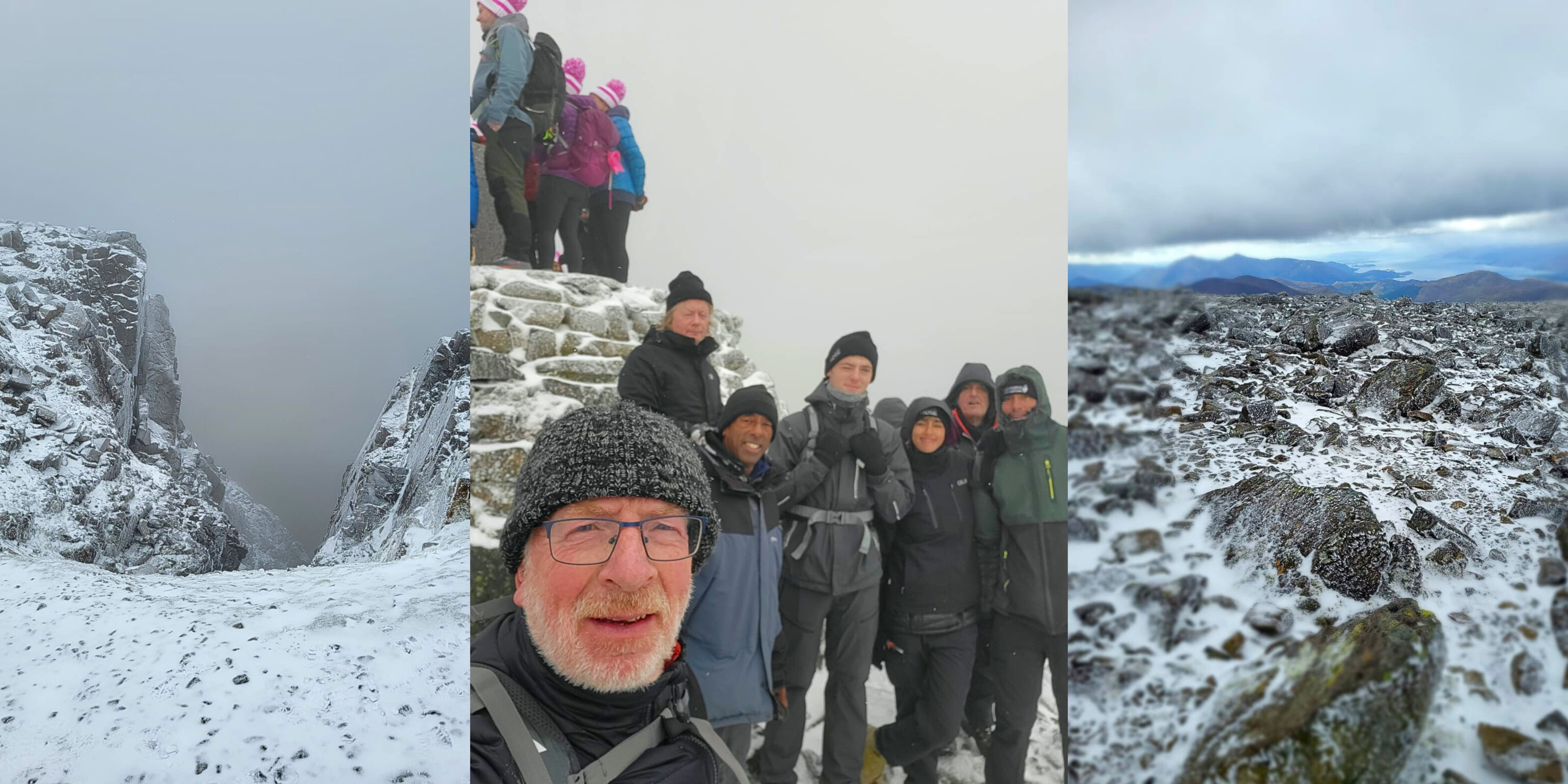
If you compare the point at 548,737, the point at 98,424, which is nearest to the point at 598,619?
the point at 548,737

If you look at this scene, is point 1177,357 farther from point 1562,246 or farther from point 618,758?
point 618,758

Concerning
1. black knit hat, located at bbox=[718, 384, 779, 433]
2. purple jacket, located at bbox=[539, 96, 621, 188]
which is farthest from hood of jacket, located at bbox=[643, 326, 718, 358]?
purple jacket, located at bbox=[539, 96, 621, 188]

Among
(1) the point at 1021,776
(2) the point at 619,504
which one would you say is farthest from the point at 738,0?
(1) the point at 1021,776

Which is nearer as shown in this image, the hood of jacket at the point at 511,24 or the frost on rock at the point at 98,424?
the hood of jacket at the point at 511,24

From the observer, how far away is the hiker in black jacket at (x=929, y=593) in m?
1.52

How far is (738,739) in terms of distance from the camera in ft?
4.71

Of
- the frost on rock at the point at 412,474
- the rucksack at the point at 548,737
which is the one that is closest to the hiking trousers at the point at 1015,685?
Answer: the rucksack at the point at 548,737

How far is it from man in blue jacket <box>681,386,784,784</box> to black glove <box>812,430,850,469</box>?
12 centimetres

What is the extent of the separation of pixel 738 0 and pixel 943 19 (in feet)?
1.45

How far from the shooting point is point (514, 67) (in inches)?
55.2

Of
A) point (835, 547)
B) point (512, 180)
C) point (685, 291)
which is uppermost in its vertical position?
point (512, 180)

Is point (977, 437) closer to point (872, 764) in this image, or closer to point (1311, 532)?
point (872, 764)

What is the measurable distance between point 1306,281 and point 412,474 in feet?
10.1

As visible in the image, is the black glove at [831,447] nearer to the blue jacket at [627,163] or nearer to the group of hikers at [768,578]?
the group of hikers at [768,578]
